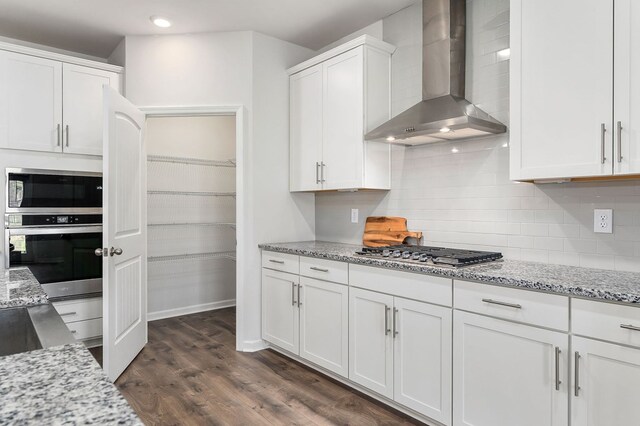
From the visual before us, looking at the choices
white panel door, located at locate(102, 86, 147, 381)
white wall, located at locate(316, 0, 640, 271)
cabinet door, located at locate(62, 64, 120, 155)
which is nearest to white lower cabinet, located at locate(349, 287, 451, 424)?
white wall, located at locate(316, 0, 640, 271)

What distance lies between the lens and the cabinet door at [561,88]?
1863 millimetres

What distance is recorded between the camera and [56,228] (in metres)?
3.31

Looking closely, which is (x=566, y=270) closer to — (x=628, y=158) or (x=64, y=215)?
(x=628, y=158)

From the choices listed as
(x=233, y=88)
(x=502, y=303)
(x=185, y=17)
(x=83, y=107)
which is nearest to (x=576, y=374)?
(x=502, y=303)

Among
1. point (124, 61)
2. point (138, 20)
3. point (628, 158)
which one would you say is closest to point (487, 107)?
point (628, 158)

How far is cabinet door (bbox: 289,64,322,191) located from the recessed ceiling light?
1.10 m

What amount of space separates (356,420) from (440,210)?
1454 millimetres

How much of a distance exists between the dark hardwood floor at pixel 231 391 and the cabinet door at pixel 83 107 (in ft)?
5.89

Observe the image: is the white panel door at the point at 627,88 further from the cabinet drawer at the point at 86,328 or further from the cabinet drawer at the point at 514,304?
the cabinet drawer at the point at 86,328

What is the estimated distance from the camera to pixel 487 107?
265 cm

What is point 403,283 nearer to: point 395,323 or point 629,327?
point 395,323

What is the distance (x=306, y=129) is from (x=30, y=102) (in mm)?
2155

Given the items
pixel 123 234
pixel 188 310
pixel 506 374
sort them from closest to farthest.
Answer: pixel 506 374, pixel 123 234, pixel 188 310

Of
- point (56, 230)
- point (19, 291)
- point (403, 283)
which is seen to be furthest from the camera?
point (56, 230)
